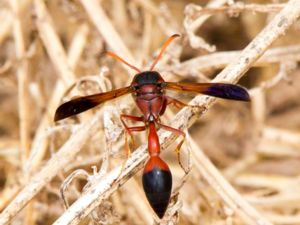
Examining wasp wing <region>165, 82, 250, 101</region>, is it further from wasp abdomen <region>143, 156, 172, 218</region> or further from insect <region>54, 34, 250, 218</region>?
wasp abdomen <region>143, 156, 172, 218</region>

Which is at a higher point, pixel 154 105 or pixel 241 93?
pixel 154 105

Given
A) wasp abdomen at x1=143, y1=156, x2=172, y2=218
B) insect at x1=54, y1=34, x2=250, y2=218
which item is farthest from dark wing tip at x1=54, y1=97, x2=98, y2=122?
wasp abdomen at x1=143, y1=156, x2=172, y2=218

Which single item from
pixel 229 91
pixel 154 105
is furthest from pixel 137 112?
pixel 229 91

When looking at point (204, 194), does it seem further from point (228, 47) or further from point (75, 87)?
point (228, 47)

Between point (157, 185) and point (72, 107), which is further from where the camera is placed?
point (72, 107)

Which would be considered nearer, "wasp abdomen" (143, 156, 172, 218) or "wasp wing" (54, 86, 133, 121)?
"wasp abdomen" (143, 156, 172, 218)

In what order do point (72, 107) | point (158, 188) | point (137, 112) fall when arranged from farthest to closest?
point (137, 112), point (72, 107), point (158, 188)

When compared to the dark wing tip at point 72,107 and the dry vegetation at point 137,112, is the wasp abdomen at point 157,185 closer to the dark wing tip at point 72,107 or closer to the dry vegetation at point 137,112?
the dry vegetation at point 137,112

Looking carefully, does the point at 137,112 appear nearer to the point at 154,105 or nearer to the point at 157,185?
the point at 154,105
